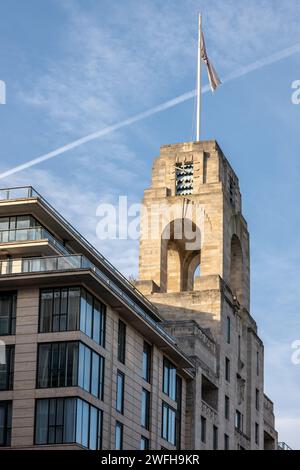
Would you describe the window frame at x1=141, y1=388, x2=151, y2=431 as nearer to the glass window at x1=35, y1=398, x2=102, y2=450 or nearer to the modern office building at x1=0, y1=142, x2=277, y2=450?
the modern office building at x1=0, y1=142, x2=277, y2=450

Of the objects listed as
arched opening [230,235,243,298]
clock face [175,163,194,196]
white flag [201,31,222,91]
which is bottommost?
arched opening [230,235,243,298]

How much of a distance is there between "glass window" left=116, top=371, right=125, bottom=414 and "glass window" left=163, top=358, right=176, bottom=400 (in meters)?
9.24

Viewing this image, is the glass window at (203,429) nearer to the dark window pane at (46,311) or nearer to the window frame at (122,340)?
the window frame at (122,340)

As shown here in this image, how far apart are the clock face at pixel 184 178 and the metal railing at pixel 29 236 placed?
30742 mm

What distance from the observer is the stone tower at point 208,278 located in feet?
371

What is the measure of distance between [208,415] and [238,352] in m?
12.7

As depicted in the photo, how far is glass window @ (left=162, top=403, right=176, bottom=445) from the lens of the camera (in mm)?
99750

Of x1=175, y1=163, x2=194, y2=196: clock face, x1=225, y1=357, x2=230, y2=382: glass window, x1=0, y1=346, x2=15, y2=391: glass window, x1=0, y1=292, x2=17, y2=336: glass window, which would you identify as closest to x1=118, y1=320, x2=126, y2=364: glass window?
x1=0, y1=292, x2=17, y2=336: glass window

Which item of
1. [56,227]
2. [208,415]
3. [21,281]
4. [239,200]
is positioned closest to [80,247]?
[56,227]

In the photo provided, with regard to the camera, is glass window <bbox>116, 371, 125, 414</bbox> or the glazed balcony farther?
glass window <bbox>116, 371, 125, 414</bbox>

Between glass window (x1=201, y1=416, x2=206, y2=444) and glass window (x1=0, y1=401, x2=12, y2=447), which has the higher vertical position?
glass window (x1=201, y1=416, x2=206, y2=444)

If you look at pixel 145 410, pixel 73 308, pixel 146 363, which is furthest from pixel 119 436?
pixel 73 308

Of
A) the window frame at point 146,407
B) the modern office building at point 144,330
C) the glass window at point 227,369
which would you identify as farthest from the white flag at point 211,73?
the window frame at point 146,407
